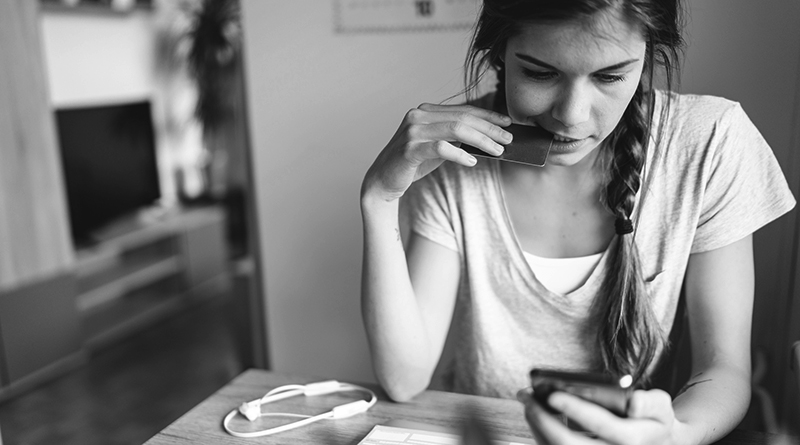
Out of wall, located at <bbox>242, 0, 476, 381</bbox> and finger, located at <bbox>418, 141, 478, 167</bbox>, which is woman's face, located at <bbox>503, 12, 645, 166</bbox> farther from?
wall, located at <bbox>242, 0, 476, 381</bbox>

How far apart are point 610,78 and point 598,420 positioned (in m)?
0.42

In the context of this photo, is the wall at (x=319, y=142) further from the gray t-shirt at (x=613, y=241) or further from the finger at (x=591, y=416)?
the finger at (x=591, y=416)

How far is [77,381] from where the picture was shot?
265cm

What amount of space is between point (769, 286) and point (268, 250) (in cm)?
109

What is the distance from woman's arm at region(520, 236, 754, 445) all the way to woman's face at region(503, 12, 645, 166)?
11.4 inches

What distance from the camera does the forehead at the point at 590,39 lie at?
30.2 inches

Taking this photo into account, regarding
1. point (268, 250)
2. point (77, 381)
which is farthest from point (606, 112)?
point (77, 381)

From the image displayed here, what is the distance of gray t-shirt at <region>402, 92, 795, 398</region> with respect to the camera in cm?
95

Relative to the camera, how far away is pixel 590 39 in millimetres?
766

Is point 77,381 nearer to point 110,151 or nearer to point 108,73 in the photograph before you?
point 110,151

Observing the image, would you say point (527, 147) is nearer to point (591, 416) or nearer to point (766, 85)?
point (591, 416)

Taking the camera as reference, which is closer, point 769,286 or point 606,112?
point 606,112

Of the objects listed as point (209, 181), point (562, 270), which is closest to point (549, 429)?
point (562, 270)

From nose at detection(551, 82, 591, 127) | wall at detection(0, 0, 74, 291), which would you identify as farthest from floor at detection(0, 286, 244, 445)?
nose at detection(551, 82, 591, 127)
